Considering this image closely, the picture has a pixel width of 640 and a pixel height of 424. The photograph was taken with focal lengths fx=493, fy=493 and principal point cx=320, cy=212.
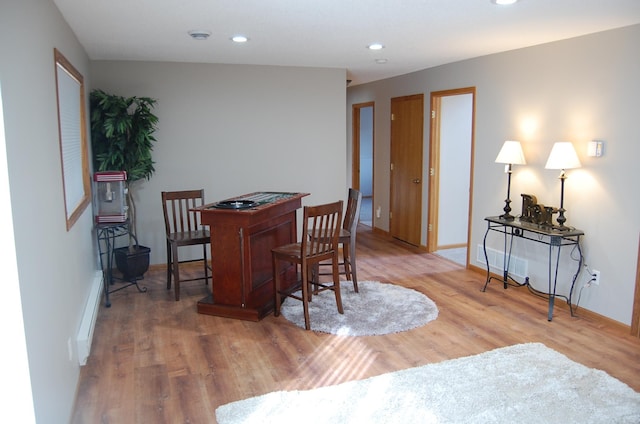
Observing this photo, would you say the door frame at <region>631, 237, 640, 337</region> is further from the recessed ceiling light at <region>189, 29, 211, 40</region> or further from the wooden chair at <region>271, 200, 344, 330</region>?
the recessed ceiling light at <region>189, 29, 211, 40</region>

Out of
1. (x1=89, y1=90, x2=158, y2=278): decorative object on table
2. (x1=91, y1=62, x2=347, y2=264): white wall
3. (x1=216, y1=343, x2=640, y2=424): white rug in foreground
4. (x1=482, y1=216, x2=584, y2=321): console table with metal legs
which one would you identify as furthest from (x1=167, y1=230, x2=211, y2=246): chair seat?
(x1=482, y1=216, x2=584, y2=321): console table with metal legs

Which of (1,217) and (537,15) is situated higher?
(537,15)

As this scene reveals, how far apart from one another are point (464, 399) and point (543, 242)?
→ 189 centimetres

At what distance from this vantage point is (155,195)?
540cm

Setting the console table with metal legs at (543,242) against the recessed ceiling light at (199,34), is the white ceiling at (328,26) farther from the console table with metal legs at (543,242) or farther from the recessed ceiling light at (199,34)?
the console table with metal legs at (543,242)

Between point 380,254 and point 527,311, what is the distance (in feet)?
7.44

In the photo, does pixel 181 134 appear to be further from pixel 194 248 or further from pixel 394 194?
pixel 394 194

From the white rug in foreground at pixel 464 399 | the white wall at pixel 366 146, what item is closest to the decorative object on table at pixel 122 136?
the white rug in foreground at pixel 464 399

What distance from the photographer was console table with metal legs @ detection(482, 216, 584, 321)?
3.97 m

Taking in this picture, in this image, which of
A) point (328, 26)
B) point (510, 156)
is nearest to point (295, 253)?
point (328, 26)

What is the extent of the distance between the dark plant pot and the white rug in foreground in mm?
2633

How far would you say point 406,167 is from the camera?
6574 millimetres

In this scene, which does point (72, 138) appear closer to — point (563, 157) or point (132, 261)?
point (132, 261)

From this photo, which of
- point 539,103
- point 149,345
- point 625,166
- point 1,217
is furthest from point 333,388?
point 539,103
